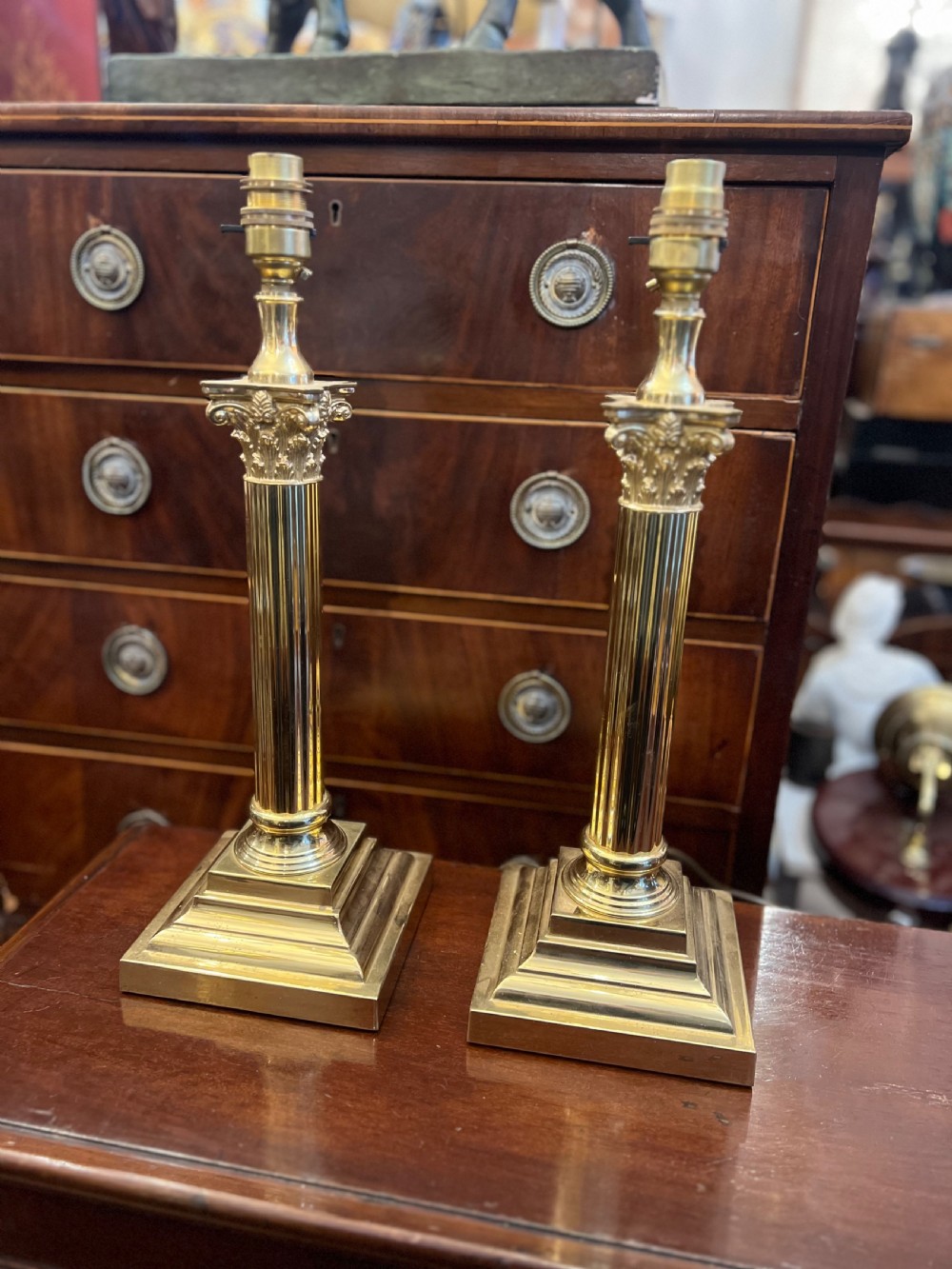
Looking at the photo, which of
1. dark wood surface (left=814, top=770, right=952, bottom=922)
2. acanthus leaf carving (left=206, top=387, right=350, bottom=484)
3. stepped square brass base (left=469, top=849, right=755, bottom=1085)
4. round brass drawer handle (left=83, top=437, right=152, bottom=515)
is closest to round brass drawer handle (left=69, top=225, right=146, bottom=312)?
round brass drawer handle (left=83, top=437, right=152, bottom=515)

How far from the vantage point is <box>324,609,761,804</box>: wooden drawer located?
2.53ft

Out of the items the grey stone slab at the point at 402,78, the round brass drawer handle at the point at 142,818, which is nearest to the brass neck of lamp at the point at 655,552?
the grey stone slab at the point at 402,78

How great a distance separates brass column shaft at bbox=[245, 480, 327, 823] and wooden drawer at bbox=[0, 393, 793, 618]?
135 millimetres

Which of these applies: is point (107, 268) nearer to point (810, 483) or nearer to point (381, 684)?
point (381, 684)

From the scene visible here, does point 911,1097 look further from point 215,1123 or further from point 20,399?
point 20,399

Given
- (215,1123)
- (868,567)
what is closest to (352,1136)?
(215,1123)

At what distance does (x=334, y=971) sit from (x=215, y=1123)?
11cm

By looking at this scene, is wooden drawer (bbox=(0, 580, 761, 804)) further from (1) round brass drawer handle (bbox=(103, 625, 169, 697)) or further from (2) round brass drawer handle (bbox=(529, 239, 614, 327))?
(2) round brass drawer handle (bbox=(529, 239, 614, 327))

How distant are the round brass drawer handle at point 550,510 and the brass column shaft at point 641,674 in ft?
0.51

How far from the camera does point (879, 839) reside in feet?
3.88

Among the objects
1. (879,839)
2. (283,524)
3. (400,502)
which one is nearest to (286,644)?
(283,524)

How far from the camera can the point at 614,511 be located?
738 millimetres

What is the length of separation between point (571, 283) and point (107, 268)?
1.20 ft

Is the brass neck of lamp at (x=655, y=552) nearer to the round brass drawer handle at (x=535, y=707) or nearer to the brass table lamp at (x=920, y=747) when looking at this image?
the round brass drawer handle at (x=535, y=707)
